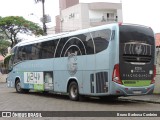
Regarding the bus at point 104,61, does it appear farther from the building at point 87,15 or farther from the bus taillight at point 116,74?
the building at point 87,15

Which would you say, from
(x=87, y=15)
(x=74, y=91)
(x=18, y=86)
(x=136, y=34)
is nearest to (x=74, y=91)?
(x=74, y=91)

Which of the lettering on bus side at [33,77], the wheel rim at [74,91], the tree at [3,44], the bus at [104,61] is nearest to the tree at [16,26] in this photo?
the tree at [3,44]

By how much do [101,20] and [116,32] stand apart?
45244 mm

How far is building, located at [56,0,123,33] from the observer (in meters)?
57.7

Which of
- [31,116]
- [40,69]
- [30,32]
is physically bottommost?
[31,116]

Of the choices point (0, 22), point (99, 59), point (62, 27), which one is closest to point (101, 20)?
point (62, 27)

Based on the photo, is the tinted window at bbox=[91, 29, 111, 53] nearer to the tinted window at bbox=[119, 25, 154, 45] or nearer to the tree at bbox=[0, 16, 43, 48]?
the tinted window at bbox=[119, 25, 154, 45]

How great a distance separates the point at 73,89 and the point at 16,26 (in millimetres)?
46139

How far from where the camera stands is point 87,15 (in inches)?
2290

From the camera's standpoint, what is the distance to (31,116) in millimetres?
12258

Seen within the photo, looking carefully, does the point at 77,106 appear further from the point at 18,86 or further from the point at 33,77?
the point at 18,86

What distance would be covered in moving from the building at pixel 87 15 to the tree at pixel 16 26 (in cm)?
473

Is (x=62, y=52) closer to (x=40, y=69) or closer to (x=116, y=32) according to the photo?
(x=40, y=69)

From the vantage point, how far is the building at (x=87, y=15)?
57688 mm
